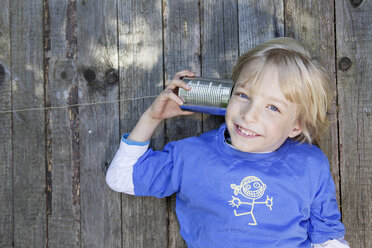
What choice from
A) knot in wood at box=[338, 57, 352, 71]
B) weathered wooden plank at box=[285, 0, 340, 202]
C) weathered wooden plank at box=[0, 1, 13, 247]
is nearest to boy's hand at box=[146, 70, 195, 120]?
weathered wooden plank at box=[285, 0, 340, 202]

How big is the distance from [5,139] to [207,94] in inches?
50.2

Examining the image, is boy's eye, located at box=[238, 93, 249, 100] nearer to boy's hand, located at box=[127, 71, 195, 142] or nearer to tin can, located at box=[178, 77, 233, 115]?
tin can, located at box=[178, 77, 233, 115]

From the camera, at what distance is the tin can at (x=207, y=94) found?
1.44 m

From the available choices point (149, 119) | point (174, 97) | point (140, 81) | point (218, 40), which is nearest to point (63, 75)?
point (140, 81)

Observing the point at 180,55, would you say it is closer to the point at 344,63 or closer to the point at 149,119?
the point at 149,119

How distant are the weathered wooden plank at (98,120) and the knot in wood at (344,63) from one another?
122cm

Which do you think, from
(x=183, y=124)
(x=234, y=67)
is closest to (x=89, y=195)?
(x=183, y=124)

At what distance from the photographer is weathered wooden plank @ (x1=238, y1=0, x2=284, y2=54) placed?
5.90 feet

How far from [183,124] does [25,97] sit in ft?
3.08

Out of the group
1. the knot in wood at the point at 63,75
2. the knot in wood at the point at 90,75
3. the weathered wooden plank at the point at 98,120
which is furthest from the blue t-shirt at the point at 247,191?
the knot in wood at the point at 63,75

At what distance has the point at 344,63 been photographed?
1768 mm

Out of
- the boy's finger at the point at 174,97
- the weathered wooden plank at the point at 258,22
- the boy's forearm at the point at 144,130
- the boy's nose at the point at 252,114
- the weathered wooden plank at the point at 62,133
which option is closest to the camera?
the boy's nose at the point at 252,114

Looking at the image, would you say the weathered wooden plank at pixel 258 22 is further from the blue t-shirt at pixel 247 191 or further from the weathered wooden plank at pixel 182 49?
the blue t-shirt at pixel 247 191

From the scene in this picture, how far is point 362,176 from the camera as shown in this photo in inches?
69.2
